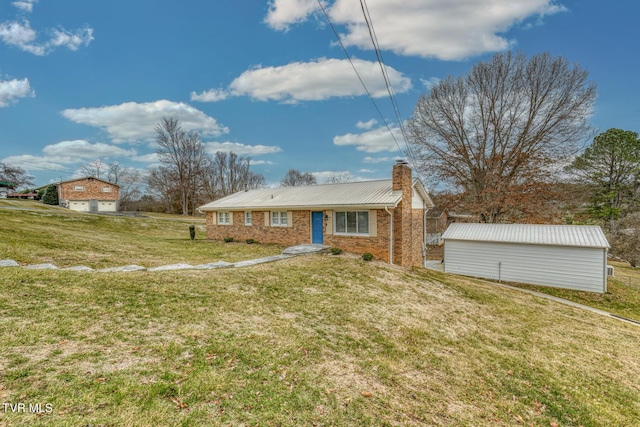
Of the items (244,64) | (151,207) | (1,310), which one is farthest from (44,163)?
(1,310)

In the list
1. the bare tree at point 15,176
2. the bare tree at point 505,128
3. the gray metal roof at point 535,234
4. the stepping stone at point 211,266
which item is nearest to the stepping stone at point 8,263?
the stepping stone at point 211,266

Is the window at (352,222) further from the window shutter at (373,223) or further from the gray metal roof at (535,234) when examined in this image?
the gray metal roof at (535,234)

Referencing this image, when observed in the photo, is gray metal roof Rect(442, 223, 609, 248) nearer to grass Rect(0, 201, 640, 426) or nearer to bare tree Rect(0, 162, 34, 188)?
grass Rect(0, 201, 640, 426)

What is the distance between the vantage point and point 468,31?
9.89m

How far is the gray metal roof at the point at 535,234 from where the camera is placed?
43.0ft

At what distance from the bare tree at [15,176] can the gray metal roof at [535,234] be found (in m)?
48.5

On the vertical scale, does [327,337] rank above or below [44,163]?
below

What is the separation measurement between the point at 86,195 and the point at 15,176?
8.47 metres

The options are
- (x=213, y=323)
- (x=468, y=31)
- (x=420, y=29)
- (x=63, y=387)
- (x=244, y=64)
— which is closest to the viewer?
(x=63, y=387)

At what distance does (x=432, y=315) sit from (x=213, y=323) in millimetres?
5131

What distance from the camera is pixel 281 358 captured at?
4.14 metres

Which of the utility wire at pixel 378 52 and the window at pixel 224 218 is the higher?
the utility wire at pixel 378 52

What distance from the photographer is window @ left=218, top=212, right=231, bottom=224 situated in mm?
18797

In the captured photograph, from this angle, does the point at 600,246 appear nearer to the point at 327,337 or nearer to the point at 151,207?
the point at 327,337
